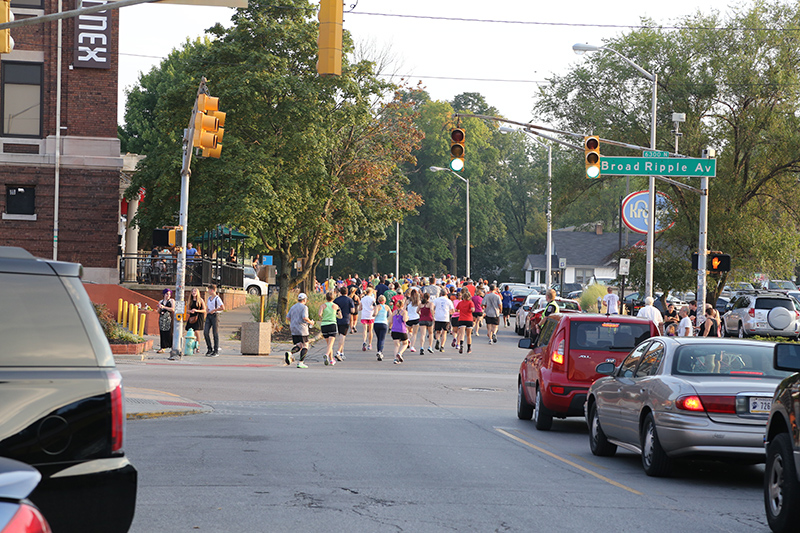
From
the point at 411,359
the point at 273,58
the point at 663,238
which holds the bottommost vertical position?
the point at 411,359

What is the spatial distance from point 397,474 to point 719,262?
65.4 ft

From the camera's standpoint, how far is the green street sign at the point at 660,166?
26.8 meters

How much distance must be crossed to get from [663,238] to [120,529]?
1550 inches

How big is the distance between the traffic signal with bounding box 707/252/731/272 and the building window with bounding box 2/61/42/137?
21.7 meters

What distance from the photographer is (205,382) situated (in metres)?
20.4

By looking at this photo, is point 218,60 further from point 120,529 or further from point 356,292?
point 120,529

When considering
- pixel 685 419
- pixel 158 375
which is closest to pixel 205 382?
pixel 158 375

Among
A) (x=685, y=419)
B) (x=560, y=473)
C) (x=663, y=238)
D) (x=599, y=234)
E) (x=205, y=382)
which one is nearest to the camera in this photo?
(x=685, y=419)

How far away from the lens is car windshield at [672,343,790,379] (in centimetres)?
1024

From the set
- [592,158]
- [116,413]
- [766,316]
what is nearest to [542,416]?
[116,413]

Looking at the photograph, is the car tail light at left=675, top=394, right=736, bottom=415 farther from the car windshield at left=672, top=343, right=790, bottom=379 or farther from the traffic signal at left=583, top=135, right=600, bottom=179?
the traffic signal at left=583, top=135, right=600, bottom=179

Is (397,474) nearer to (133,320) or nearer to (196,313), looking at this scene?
(196,313)

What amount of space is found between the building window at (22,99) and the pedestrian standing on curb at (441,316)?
47.7 feet

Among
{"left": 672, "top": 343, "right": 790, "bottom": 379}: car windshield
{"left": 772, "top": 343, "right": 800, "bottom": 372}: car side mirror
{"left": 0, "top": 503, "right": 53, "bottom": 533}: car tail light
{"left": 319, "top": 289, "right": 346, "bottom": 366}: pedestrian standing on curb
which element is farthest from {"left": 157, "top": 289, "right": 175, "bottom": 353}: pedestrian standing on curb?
{"left": 0, "top": 503, "right": 53, "bottom": 533}: car tail light
